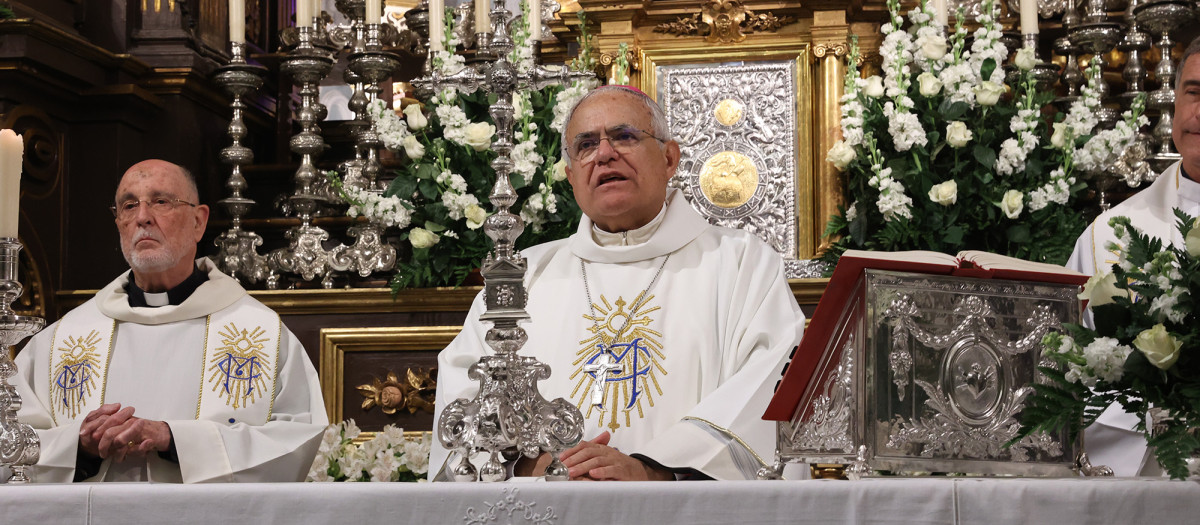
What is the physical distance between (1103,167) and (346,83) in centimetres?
335

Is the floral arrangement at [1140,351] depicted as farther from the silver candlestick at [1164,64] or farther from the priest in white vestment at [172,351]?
the silver candlestick at [1164,64]

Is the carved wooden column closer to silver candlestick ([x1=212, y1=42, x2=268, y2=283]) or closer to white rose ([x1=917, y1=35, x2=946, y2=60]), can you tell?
white rose ([x1=917, y1=35, x2=946, y2=60])

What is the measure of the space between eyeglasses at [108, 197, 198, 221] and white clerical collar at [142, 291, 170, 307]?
26cm

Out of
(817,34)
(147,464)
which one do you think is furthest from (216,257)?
(817,34)

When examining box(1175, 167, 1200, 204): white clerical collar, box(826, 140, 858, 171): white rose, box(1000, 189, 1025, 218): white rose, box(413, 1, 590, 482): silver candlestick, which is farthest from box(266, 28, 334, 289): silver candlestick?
box(1175, 167, 1200, 204): white clerical collar

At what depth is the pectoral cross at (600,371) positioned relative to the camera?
376 centimetres

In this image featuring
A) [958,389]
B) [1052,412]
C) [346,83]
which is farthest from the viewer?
[346,83]

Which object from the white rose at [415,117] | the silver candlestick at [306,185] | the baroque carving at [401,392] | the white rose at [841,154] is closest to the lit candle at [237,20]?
the silver candlestick at [306,185]

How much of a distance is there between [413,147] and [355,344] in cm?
73

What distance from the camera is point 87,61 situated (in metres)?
5.73

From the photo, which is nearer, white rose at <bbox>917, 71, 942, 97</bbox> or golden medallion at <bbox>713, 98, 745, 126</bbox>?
white rose at <bbox>917, 71, 942, 97</bbox>

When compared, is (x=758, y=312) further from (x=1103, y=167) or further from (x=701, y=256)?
(x=1103, y=167)

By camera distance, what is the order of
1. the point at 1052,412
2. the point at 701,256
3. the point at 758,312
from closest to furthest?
the point at 1052,412
the point at 758,312
the point at 701,256

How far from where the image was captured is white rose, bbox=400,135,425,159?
16.8 ft
